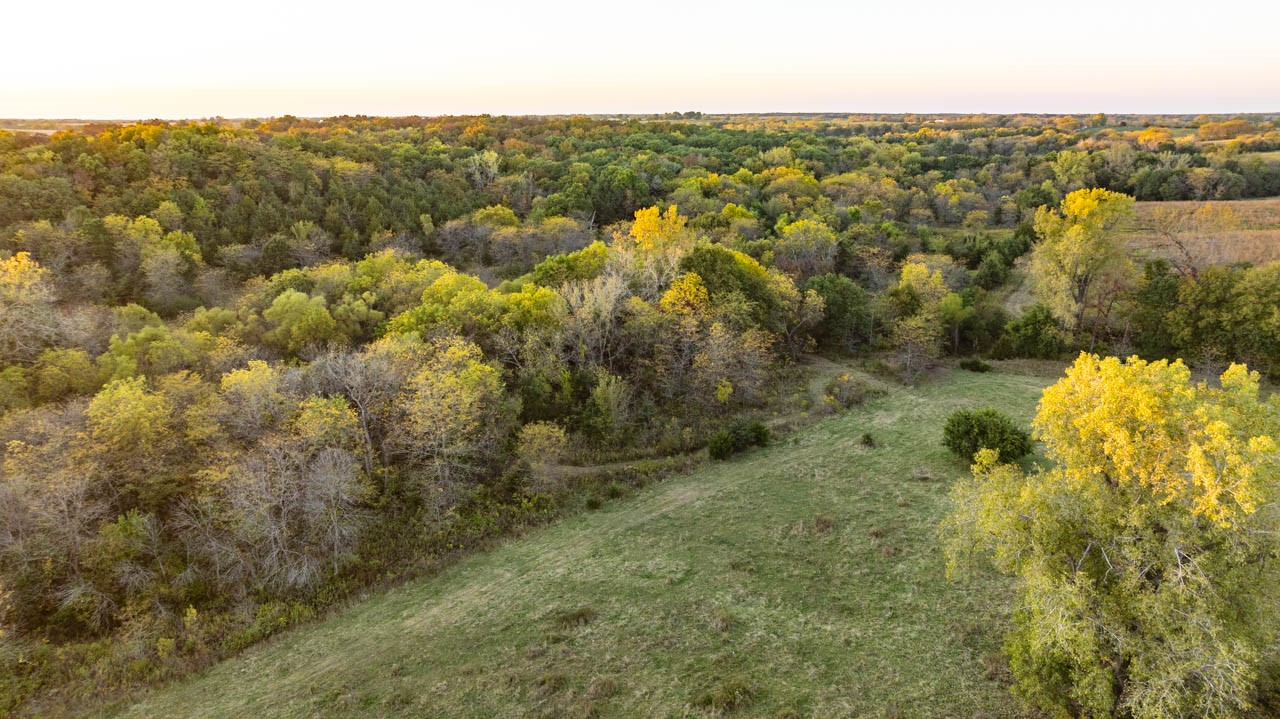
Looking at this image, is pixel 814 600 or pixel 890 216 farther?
pixel 890 216

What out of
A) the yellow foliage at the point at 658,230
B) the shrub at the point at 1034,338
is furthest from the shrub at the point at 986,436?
the yellow foliage at the point at 658,230

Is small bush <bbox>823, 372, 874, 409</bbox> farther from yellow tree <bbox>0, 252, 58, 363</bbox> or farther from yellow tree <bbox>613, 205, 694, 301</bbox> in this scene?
yellow tree <bbox>0, 252, 58, 363</bbox>

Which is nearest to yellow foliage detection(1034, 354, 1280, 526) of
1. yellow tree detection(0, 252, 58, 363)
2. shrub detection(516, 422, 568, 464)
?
shrub detection(516, 422, 568, 464)

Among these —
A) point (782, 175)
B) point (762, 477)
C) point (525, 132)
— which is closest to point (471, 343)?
point (762, 477)

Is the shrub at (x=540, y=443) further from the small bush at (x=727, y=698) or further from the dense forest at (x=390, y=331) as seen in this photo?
the small bush at (x=727, y=698)

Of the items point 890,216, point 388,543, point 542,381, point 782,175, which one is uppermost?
point 782,175

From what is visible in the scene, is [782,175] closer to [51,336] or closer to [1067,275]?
[1067,275]
